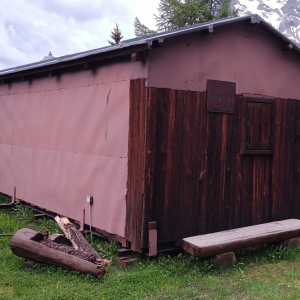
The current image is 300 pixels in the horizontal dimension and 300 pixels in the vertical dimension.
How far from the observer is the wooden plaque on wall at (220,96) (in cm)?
716

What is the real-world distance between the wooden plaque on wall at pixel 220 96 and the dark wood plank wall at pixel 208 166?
0.12 metres

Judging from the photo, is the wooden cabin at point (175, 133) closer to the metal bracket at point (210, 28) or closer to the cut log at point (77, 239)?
the metal bracket at point (210, 28)

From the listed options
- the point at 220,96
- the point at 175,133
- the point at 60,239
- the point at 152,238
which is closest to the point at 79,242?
the point at 60,239

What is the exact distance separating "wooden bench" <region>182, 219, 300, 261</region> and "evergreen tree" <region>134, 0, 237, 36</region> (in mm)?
22484

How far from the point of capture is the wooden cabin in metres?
6.61

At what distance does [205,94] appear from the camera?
279 inches

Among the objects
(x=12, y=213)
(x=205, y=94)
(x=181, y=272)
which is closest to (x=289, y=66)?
(x=205, y=94)

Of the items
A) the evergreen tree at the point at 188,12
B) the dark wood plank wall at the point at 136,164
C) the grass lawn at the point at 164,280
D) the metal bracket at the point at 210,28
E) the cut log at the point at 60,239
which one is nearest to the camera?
the grass lawn at the point at 164,280

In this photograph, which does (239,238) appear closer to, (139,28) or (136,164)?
(136,164)

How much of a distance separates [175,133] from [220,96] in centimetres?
117

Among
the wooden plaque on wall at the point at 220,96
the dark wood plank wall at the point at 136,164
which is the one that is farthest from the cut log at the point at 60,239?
the wooden plaque on wall at the point at 220,96

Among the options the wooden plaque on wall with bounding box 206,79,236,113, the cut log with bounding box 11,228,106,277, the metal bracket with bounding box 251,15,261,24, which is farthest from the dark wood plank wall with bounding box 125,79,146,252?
the metal bracket with bounding box 251,15,261,24

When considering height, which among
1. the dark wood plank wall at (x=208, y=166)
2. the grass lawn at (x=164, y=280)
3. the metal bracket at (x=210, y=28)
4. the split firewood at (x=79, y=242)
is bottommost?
the grass lawn at (x=164, y=280)

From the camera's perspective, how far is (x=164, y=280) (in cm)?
581
